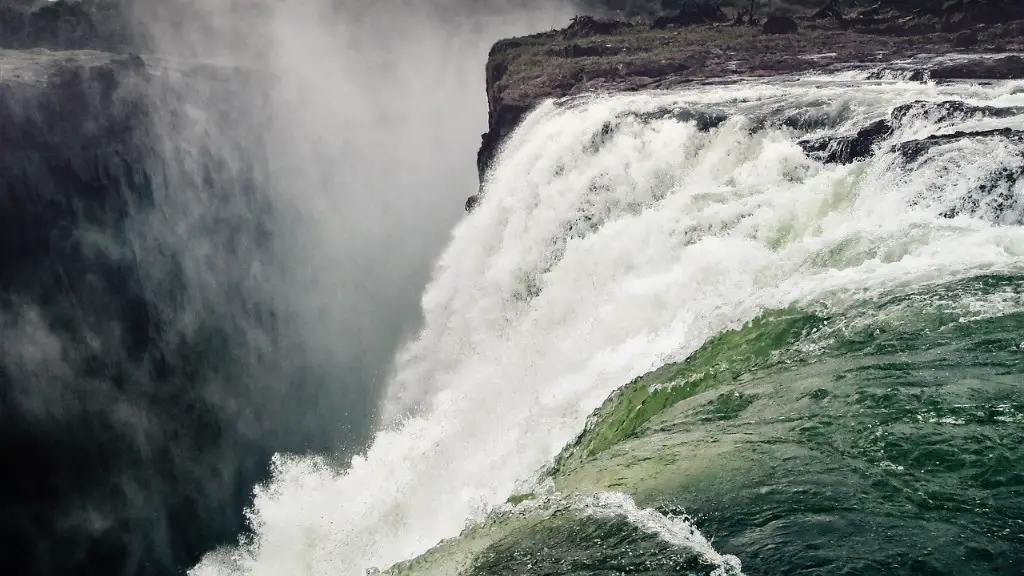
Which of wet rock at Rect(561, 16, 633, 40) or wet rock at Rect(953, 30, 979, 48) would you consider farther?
wet rock at Rect(561, 16, 633, 40)

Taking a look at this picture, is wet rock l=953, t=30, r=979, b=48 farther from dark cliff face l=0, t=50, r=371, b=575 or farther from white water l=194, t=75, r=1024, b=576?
dark cliff face l=0, t=50, r=371, b=575

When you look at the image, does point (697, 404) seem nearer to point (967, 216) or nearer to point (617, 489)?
point (617, 489)

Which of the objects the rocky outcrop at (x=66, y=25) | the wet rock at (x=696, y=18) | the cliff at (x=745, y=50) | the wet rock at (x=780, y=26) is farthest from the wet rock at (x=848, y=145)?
the rocky outcrop at (x=66, y=25)

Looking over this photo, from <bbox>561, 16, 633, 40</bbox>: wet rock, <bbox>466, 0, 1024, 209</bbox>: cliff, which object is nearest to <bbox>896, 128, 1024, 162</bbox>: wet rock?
<bbox>466, 0, 1024, 209</bbox>: cliff

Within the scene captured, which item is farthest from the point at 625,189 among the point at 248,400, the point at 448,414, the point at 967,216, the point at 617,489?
the point at 248,400

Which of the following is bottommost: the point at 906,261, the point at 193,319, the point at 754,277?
the point at 906,261

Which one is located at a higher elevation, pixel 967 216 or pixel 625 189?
pixel 625 189
